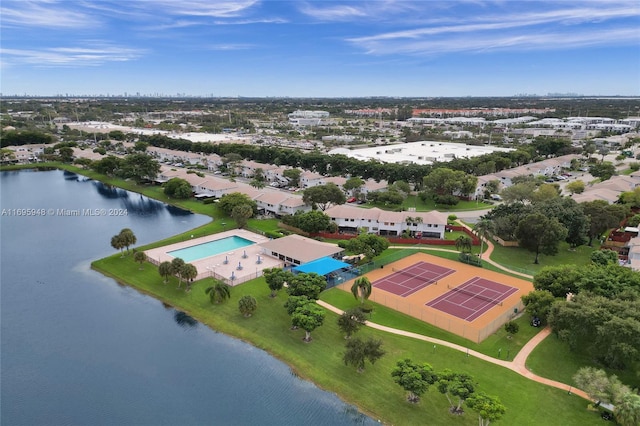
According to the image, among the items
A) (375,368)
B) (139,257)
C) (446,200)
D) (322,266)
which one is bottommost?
(375,368)

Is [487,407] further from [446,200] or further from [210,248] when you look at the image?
[446,200]

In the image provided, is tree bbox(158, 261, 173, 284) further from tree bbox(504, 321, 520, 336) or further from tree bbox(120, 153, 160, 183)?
tree bbox(120, 153, 160, 183)

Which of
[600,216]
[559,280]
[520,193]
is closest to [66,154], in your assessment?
[520,193]

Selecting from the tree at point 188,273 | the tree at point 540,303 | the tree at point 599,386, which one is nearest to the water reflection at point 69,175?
the tree at point 188,273

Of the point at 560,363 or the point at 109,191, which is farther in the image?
the point at 109,191

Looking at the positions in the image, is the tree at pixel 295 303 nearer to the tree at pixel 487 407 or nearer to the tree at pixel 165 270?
the tree at pixel 165 270
